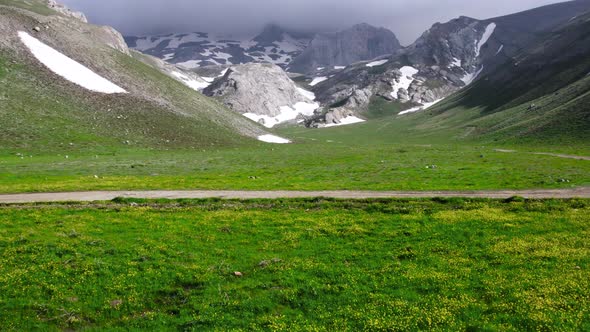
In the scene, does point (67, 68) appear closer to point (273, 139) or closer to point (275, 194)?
point (273, 139)

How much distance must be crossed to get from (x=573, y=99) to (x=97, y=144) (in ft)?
516

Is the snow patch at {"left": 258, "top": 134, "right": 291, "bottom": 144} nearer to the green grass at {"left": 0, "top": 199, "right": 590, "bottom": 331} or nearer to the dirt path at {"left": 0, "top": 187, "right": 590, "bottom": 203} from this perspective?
the dirt path at {"left": 0, "top": 187, "right": 590, "bottom": 203}

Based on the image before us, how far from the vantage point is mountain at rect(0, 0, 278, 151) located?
86969 millimetres

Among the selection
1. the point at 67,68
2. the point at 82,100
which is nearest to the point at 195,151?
the point at 82,100

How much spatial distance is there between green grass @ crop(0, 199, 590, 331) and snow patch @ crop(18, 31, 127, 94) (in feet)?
334

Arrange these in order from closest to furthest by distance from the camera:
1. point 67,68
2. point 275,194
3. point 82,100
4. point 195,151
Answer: point 275,194 < point 195,151 < point 82,100 < point 67,68

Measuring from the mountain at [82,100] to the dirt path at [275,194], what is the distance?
51.8 m

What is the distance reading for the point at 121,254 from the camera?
20.5m

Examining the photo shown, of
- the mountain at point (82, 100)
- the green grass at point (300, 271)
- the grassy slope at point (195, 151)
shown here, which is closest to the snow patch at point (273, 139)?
the mountain at point (82, 100)

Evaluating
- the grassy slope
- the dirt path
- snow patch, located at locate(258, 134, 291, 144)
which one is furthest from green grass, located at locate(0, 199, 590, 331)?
snow patch, located at locate(258, 134, 291, 144)

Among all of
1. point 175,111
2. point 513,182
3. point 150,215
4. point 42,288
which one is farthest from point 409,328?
point 175,111

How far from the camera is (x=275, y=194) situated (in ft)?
121

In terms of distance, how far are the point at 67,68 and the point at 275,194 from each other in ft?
363

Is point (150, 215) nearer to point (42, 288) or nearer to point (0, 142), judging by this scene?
point (42, 288)
